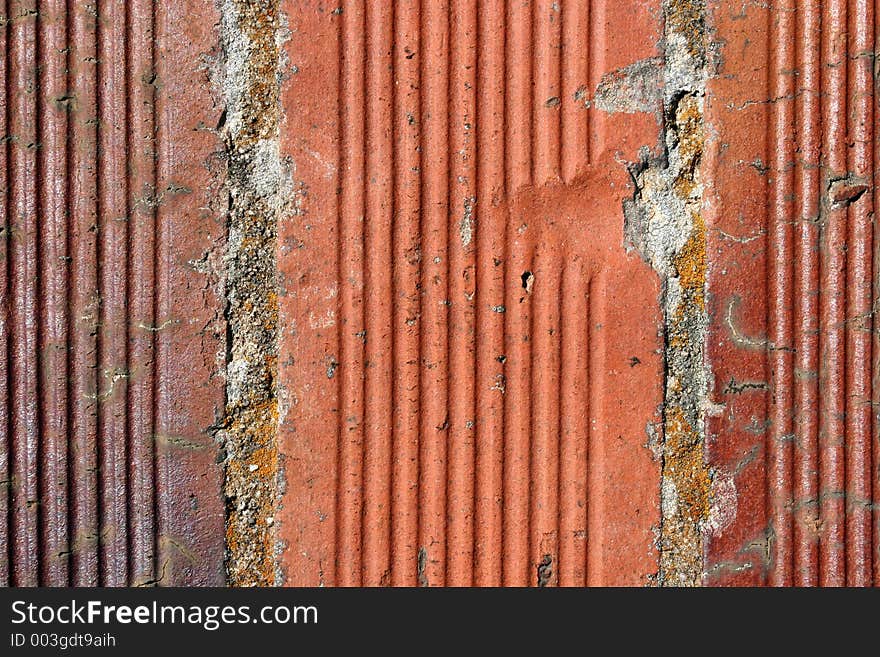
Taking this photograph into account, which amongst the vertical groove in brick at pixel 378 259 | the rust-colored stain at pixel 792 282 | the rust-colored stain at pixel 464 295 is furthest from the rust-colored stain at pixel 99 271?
the rust-colored stain at pixel 792 282

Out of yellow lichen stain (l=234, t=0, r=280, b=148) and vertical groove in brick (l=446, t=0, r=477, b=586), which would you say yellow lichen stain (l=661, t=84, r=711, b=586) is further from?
yellow lichen stain (l=234, t=0, r=280, b=148)

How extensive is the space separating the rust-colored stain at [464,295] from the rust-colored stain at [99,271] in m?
0.20

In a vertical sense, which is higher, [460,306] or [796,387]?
[460,306]

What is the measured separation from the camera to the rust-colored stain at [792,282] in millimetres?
1485

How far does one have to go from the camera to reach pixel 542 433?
58.7 inches

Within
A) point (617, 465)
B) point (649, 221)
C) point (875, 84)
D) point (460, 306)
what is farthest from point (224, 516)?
point (875, 84)

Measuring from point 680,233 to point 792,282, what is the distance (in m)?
0.26

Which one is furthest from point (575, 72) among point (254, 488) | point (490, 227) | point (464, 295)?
point (254, 488)

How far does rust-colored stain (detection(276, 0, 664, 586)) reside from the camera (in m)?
1.47

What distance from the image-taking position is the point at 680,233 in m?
1.49

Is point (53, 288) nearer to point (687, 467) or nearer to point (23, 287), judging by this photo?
point (23, 287)

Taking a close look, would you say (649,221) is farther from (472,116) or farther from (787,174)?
(472,116)

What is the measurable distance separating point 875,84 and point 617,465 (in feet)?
3.19

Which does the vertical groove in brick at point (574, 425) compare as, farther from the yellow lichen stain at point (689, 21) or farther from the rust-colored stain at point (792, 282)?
the yellow lichen stain at point (689, 21)
